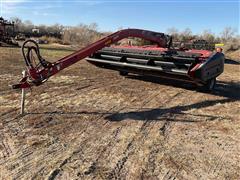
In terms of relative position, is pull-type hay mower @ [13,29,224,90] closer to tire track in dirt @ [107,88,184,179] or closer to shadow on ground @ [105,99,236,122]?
shadow on ground @ [105,99,236,122]

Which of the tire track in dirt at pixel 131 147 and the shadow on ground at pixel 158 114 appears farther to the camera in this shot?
the shadow on ground at pixel 158 114

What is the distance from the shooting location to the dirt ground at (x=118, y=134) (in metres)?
3.74

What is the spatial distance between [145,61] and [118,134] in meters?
3.83

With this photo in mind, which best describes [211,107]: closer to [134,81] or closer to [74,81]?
[134,81]

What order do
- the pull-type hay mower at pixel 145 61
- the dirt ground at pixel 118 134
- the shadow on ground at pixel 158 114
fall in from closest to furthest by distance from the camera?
1. the dirt ground at pixel 118 134
2. the pull-type hay mower at pixel 145 61
3. the shadow on ground at pixel 158 114

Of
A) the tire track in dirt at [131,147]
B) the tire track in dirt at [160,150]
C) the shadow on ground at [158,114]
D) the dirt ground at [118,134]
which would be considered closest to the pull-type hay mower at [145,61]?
the dirt ground at [118,134]

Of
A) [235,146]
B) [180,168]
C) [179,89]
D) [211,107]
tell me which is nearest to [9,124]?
[180,168]

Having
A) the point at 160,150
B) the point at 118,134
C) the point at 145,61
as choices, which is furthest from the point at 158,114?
the point at 145,61

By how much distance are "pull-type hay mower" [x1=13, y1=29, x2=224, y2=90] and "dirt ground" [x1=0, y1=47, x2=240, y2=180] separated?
57 cm

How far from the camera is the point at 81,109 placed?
605 cm

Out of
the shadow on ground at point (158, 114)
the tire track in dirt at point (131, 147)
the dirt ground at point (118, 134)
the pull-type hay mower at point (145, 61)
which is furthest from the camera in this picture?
the shadow on ground at point (158, 114)

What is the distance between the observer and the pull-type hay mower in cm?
559

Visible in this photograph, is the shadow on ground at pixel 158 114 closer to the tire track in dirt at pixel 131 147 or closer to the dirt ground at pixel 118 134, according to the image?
the dirt ground at pixel 118 134

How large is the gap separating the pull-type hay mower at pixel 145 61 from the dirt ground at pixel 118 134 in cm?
57
